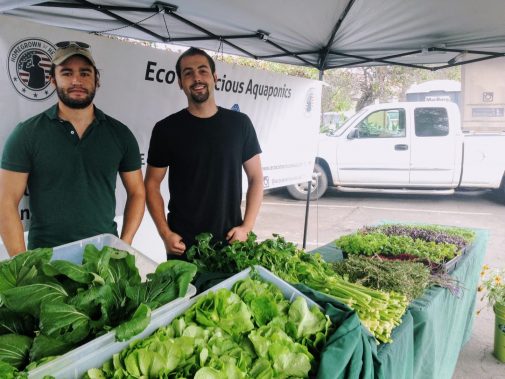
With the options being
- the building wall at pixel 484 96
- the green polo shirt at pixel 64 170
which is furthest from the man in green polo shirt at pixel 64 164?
the building wall at pixel 484 96

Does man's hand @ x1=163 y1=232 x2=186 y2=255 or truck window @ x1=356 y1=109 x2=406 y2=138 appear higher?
truck window @ x1=356 y1=109 x2=406 y2=138

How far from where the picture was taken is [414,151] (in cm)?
857

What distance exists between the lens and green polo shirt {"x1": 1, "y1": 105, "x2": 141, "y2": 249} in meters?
2.03

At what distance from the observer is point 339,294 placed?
5.96ft

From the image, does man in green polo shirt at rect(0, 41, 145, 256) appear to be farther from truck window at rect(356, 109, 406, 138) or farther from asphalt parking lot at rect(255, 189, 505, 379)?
truck window at rect(356, 109, 406, 138)

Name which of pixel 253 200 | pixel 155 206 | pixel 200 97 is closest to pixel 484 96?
pixel 253 200

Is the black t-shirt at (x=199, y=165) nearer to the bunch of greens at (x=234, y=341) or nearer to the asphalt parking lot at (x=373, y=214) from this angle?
the bunch of greens at (x=234, y=341)

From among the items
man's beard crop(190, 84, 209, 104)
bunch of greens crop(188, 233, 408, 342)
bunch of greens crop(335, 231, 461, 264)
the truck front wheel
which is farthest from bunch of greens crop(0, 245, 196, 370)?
the truck front wheel

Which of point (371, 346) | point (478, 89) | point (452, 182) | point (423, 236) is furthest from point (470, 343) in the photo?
point (452, 182)

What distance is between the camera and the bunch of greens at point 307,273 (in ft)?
5.70

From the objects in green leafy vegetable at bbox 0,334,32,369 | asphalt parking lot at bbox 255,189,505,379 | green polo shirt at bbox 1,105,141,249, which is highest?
green polo shirt at bbox 1,105,141,249

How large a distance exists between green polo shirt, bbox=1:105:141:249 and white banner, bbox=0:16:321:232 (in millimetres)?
666

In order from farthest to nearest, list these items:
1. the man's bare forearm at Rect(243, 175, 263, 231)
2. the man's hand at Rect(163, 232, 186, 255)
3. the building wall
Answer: the building wall → the man's bare forearm at Rect(243, 175, 263, 231) → the man's hand at Rect(163, 232, 186, 255)

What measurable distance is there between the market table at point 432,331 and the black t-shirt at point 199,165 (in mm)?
959
